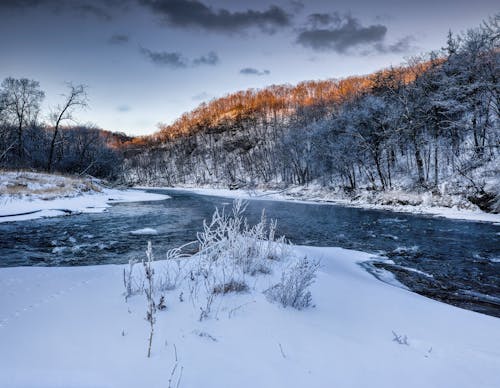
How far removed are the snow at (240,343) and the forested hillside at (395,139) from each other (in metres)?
16.3

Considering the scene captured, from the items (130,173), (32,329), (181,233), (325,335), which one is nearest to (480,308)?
(325,335)

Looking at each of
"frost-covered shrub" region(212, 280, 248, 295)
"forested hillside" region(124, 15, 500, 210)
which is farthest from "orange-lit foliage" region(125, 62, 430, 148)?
"frost-covered shrub" region(212, 280, 248, 295)

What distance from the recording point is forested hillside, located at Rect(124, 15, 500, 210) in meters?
19.8

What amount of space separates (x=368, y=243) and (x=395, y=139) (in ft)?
65.3

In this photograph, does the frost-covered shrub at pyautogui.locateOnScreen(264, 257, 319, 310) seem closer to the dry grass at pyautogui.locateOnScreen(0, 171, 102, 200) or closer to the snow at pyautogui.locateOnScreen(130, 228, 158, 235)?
the snow at pyautogui.locateOnScreen(130, 228, 158, 235)

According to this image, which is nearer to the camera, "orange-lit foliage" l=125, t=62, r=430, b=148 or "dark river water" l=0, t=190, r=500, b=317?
"dark river water" l=0, t=190, r=500, b=317

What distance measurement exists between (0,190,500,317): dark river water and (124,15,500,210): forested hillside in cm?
740

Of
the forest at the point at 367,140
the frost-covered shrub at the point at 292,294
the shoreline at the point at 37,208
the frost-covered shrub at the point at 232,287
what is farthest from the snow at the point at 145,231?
the forest at the point at 367,140

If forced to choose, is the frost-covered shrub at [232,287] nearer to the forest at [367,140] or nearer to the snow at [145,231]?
the snow at [145,231]

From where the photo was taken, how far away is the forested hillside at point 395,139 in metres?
19.8

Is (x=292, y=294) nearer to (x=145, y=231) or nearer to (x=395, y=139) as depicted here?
(x=145, y=231)

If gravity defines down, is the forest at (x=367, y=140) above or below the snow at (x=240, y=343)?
above

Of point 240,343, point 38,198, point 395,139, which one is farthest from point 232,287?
point 395,139

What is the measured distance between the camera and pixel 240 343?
2633 millimetres
